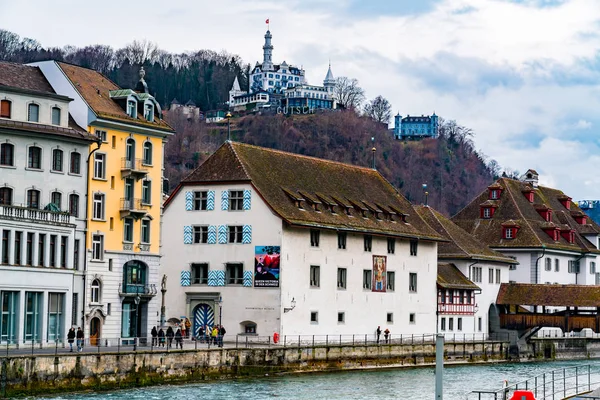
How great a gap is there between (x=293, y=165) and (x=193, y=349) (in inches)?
948

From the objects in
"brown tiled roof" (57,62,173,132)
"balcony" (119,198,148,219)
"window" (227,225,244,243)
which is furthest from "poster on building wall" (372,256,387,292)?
"balcony" (119,198,148,219)

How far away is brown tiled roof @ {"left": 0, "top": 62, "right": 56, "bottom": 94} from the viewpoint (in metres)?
67.3

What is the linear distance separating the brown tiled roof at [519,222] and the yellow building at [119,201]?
42.4 metres

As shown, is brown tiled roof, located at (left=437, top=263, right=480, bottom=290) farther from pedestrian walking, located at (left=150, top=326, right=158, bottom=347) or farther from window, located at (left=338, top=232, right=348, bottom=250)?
pedestrian walking, located at (left=150, top=326, right=158, bottom=347)

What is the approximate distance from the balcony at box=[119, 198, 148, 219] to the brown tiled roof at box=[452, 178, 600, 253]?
143ft

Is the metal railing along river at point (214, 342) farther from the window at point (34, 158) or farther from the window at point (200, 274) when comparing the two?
the window at point (34, 158)

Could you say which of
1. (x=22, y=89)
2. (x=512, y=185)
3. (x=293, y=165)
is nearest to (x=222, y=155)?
(x=293, y=165)

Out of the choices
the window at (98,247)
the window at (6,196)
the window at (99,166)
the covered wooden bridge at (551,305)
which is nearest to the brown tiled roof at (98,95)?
the window at (99,166)

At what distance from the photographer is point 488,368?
271 feet

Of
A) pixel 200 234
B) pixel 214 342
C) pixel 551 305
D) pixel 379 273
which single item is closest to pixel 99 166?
pixel 200 234

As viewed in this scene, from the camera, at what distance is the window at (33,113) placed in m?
65.9

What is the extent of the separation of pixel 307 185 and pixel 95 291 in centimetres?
1852

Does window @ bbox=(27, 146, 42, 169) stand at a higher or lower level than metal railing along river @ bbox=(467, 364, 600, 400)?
higher

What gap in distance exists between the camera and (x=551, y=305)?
9488 cm
